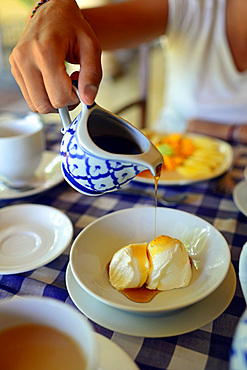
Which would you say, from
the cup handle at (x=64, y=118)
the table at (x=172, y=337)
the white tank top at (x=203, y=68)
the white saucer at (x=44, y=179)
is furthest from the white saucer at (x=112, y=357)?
the white tank top at (x=203, y=68)

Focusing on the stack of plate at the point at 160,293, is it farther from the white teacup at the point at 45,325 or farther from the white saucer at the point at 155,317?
the white teacup at the point at 45,325

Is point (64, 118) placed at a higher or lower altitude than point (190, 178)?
higher

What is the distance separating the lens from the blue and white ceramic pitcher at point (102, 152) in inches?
19.3

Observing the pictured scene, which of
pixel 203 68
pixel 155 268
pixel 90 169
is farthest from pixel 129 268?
pixel 203 68

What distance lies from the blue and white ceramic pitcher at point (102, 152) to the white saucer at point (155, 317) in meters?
0.17

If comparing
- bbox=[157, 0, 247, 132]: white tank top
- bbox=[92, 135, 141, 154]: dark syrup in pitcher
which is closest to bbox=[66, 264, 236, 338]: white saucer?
bbox=[92, 135, 141, 154]: dark syrup in pitcher

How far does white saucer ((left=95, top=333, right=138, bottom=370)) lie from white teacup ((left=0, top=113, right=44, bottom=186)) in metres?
0.50

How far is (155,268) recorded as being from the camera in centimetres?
51

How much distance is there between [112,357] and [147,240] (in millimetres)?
246

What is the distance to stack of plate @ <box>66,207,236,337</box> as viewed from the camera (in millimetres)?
457

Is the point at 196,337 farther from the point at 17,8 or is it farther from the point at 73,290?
the point at 17,8

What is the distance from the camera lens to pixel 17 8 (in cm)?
407

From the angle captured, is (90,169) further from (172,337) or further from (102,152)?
(172,337)

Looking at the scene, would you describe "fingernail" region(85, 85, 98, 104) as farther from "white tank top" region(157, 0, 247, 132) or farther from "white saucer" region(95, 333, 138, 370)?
"white tank top" region(157, 0, 247, 132)
